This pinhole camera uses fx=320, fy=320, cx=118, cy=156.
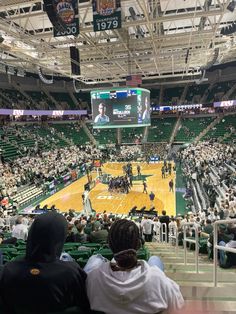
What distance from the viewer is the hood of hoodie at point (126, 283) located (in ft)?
5.63

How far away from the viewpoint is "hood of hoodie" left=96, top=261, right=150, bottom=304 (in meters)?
1.71

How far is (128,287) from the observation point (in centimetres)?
173

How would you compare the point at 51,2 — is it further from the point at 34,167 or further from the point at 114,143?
the point at 114,143

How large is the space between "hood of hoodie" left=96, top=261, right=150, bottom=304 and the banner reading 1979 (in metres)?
8.88

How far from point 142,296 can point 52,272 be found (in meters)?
0.51

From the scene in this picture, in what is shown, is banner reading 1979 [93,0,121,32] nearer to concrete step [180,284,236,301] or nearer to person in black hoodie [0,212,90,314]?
concrete step [180,284,236,301]

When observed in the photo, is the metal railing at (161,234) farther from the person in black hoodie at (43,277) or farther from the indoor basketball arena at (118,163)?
the person in black hoodie at (43,277)

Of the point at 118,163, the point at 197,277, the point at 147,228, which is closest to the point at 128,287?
the point at 197,277

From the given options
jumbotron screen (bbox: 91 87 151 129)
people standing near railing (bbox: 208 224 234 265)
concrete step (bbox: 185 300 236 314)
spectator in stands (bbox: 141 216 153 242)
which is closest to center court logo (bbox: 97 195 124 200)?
jumbotron screen (bbox: 91 87 151 129)

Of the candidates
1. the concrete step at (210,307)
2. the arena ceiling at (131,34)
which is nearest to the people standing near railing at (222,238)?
the concrete step at (210,307)

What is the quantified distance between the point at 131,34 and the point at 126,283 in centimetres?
1958

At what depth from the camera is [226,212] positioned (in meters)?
11.3

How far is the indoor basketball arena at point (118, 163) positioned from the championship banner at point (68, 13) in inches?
1.4

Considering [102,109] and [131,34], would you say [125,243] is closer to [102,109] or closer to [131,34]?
[102,109]
